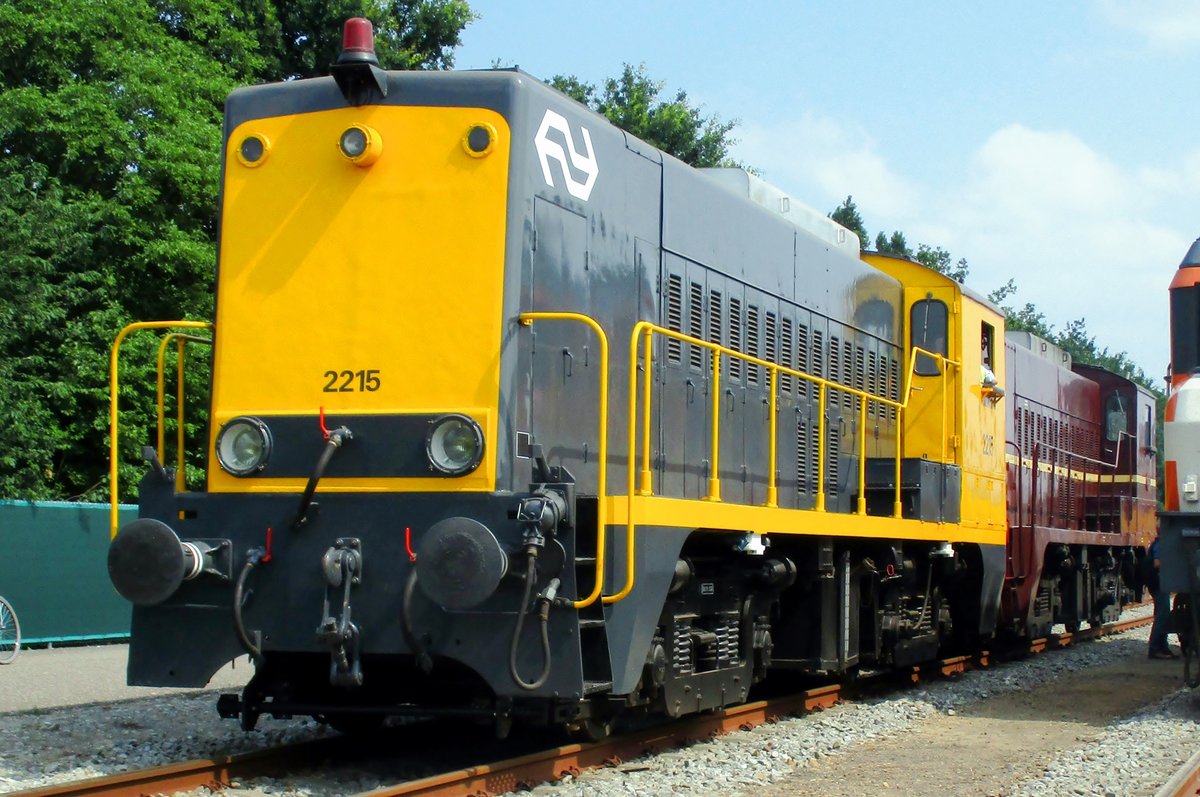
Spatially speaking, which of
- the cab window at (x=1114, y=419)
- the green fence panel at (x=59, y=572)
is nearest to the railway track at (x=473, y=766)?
the green fence panel at (x=59, y=572)

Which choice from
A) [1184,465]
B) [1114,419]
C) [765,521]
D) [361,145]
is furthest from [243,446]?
[1114,419]

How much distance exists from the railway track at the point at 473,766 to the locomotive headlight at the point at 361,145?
304 cm

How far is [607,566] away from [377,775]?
1.73 metres

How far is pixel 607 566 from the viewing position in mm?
6406

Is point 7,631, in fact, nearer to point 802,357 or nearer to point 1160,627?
point 802,357

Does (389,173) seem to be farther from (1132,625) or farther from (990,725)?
(1132,625)

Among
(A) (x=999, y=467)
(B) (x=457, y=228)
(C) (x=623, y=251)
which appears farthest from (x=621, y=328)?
(A) (x=999, y=467)

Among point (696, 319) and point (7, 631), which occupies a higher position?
point (696, 319)

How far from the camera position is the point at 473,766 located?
23.2 ft

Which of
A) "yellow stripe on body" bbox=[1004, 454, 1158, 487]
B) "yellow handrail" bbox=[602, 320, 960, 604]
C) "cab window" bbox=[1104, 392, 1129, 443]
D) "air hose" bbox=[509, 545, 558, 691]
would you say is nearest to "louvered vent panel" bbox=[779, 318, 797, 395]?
"yellow handrail" bbox=[602, 320, 960, 604]

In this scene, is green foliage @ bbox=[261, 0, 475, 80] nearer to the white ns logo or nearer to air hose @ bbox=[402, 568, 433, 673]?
the white ns logo

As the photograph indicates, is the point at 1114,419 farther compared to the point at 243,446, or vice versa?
the point at 1114,419

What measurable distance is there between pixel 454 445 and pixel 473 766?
70.8 inches

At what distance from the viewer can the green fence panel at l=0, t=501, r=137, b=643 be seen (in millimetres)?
14672
